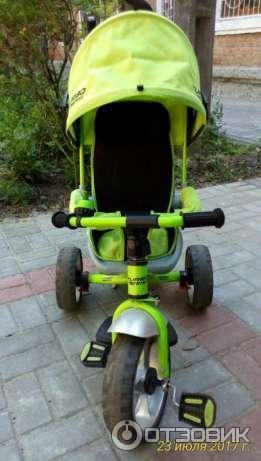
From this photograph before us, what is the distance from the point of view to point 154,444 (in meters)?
1.88

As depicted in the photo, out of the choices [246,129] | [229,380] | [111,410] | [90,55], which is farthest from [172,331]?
[246,129]

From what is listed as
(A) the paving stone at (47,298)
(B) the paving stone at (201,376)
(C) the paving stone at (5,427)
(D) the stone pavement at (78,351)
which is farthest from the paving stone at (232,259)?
(C) the paving stone at (5,427)

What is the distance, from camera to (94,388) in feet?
7.16

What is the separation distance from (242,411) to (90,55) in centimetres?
186

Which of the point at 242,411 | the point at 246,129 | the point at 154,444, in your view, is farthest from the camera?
the point at 246,129

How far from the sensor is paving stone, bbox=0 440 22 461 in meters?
1.83

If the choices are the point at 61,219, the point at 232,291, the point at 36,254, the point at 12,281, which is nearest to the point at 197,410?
the point at 61,219

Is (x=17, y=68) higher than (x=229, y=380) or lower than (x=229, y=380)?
higher

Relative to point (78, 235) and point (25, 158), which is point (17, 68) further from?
point (78, 235)

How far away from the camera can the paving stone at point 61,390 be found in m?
2.07

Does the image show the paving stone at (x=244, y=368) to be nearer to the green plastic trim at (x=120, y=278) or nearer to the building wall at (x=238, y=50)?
the green plastic trim at (x=120, y=278)

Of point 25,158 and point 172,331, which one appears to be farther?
point 25,158

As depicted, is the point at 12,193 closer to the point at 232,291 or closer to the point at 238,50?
the point at 232,291

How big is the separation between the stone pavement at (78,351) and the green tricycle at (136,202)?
164mm
